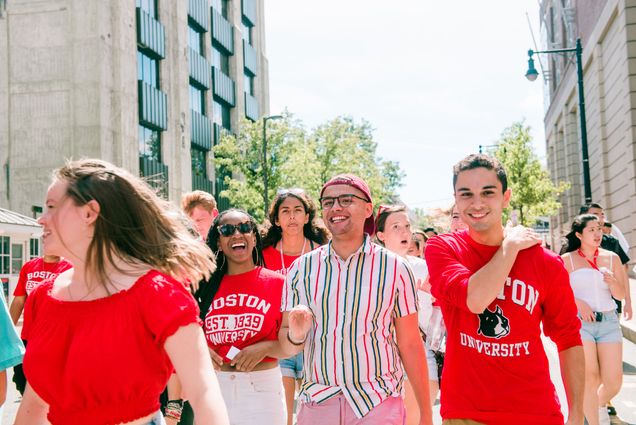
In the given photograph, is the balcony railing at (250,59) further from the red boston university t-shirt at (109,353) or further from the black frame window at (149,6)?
the red boston university t-shirt at (109,353)

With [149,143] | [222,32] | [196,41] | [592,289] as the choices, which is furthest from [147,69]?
[592,289]

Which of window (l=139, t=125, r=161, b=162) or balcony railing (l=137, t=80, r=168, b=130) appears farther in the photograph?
window (l=139, t=125, r=161, b=162)

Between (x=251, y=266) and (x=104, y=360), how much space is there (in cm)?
294

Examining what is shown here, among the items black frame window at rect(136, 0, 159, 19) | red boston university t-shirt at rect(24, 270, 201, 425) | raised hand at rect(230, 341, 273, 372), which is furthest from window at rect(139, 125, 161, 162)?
red boston university t-shirt at rect(24, 270, 201, 425)

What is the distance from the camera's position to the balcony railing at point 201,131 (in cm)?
3919

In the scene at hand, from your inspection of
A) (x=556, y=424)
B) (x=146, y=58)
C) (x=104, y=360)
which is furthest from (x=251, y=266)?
(x=146, y=58)

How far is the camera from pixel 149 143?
33250 millimetres

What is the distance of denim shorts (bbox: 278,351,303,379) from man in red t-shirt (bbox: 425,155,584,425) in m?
2.91

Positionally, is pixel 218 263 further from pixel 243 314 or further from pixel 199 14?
pixel 199 14

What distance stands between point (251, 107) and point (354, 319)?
46.1 metres

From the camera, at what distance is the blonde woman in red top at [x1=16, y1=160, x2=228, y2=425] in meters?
2.45

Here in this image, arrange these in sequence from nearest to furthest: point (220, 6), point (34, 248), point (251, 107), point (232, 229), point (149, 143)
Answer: point (232, 229) < point (34, 248) < point (149, 143) < point (220, 6) < point (251, 107)

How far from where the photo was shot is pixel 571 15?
3888 cm

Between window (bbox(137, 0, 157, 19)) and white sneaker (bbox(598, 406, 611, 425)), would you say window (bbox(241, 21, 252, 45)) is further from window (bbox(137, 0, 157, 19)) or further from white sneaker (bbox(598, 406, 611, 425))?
white sneaker (bbox(598, 406, 611, 425))
